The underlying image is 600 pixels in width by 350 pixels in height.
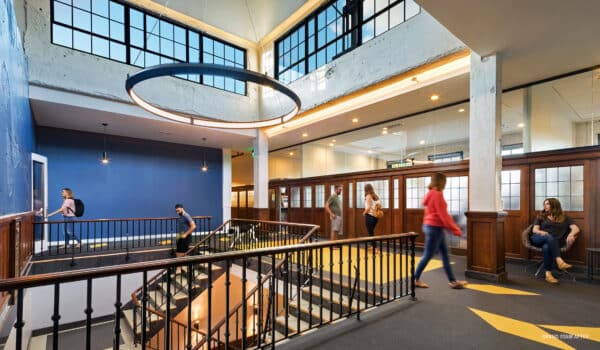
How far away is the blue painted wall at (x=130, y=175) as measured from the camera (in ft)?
26.8

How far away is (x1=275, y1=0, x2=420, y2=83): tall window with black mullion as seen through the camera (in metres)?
5.98

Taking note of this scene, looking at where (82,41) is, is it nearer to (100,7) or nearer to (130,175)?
(100,7)

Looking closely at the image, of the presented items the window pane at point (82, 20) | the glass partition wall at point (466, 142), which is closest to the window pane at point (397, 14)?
the glass partition wall at point (466, 142)

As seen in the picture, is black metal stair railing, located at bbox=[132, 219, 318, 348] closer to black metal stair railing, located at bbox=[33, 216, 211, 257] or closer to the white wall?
black metal stair railing, located at bbox=[33, 216, 211, 257]

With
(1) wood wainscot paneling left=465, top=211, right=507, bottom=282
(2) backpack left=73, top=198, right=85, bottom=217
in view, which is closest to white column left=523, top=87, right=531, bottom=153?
(1) wood wainscot paneling left=465, top=211, right=507, bottom=282

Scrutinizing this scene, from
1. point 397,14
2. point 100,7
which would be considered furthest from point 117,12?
point 397,14

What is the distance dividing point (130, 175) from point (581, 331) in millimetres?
10583

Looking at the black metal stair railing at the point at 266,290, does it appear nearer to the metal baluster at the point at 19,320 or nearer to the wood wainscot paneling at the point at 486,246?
the metal baluster at the point at 19,320

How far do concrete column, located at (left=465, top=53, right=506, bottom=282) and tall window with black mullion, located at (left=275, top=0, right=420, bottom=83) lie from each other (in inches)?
80.3

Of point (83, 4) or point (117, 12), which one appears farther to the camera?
point (117, 12)

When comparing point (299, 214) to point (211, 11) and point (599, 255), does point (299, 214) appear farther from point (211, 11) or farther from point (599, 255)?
point (599, 255)

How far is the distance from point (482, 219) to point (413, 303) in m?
1.90

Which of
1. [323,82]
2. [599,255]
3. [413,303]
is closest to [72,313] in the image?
[413,303]

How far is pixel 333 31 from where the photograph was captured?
7266 millimetres
